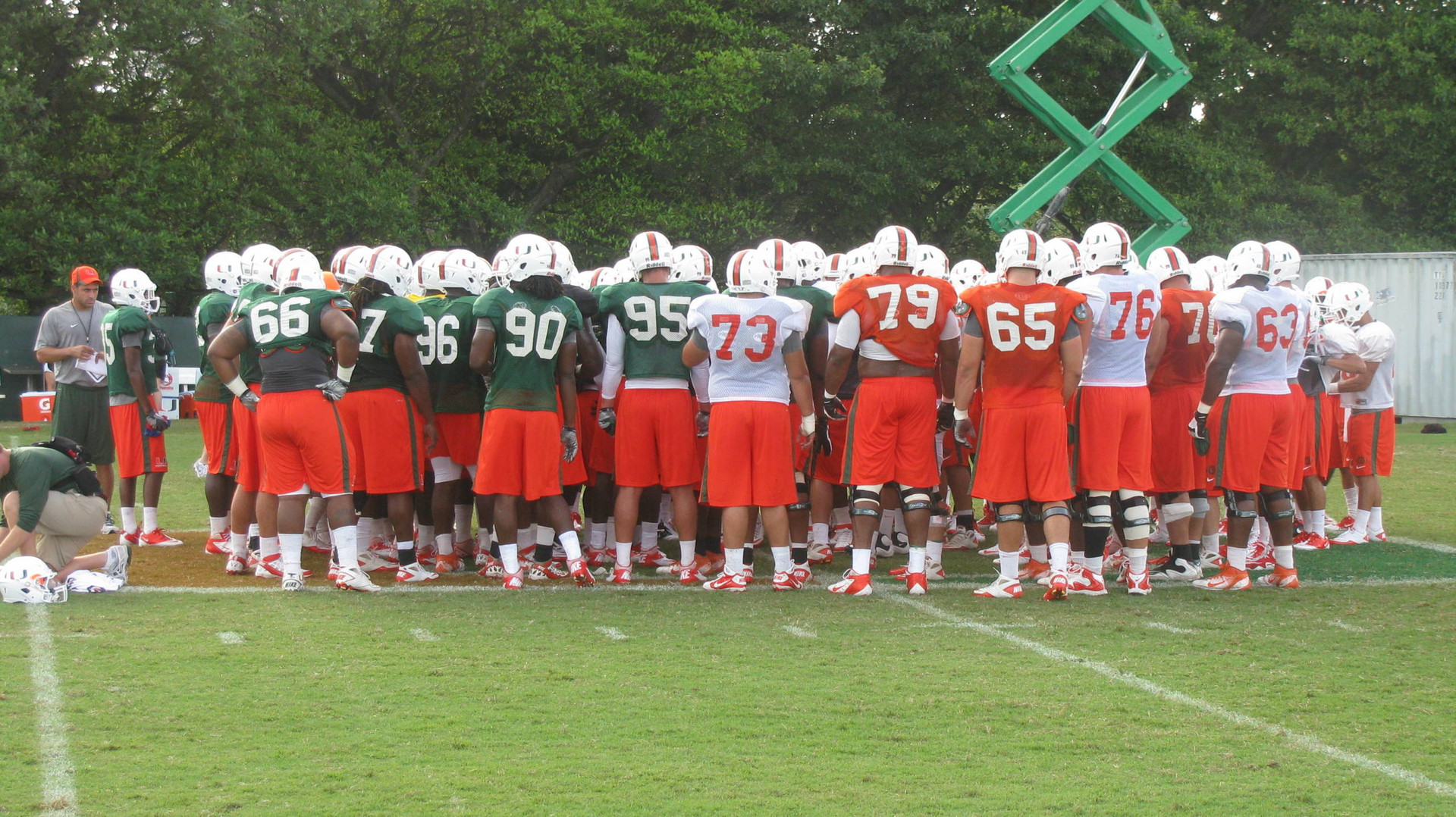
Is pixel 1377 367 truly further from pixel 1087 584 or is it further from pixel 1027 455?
pixel 1027 455

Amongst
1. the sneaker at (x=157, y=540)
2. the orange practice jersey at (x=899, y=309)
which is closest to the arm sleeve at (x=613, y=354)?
the orange practice jersey at (x=899, y=309)

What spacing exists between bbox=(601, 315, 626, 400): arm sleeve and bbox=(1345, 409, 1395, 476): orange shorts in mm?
5832

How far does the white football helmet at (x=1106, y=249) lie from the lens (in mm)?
8195

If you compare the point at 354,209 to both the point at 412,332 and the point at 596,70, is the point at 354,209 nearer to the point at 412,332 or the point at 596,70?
the point at 596,70

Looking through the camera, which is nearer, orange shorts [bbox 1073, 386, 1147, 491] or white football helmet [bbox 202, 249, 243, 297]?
orange shorts [bbox 1073, 386, 1147, 491]

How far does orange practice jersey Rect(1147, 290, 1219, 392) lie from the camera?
8789mm

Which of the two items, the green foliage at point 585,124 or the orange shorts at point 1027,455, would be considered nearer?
the orange shorts at point 1027,455

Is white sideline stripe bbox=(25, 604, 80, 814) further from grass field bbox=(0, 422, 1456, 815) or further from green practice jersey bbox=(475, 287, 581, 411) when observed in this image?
green practice jersey bbox=(475, 287, 581, 411)

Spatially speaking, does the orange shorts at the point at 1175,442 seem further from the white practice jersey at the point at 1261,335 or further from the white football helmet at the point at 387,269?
the white football helmet at the point at 387,269

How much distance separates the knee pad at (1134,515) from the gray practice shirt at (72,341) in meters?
7.46

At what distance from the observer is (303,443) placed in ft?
26.0

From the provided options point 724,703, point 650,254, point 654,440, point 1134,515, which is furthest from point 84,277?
point 1134,515

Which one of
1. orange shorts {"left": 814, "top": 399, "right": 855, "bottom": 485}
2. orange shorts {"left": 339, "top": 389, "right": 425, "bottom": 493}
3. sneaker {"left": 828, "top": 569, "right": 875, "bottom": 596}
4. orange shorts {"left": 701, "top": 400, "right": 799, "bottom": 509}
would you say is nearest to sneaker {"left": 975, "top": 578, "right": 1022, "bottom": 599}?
sneaker {"left": 828, "top": 569, "right": 875, "bottom": 596}

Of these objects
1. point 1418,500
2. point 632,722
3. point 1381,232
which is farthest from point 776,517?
point 1381,232
